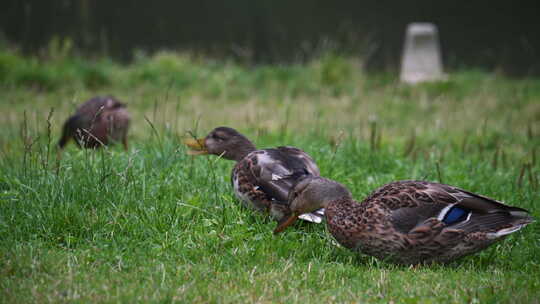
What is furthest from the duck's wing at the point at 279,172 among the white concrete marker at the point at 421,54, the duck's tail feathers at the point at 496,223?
the white concrete marker at the point at 421,54

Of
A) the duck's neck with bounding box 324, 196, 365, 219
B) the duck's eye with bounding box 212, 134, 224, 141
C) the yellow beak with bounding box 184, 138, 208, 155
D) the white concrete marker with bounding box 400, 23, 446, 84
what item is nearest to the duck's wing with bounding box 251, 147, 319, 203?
the duck's neck with bounding box 324, 196, 365, 219

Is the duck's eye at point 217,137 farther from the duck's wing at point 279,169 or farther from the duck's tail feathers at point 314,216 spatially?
the duck's tail feathers at point 314,216

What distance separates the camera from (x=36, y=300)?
9.71 ft

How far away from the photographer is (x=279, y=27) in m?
14.7

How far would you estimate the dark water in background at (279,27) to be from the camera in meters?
13.7

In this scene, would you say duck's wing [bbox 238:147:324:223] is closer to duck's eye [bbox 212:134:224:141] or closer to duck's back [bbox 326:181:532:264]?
duck's back [bbox 326:181:532:264]

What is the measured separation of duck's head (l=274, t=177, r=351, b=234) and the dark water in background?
9066 mm

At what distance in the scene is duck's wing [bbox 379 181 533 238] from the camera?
3670mm

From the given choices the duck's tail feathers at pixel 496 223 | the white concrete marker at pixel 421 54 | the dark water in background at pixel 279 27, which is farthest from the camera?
the dark water in background at pixel 279 27

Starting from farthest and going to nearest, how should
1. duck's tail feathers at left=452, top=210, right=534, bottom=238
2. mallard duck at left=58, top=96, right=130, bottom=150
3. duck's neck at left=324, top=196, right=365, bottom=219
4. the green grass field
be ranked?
mallard duck at left=58, top=96, right=130, bottom=150 → duck's neck at left=324, top=196, right=365, bottom=219 → duck's tail feathers at left=452, top=210, right=534, bottom=238 → the green grass field

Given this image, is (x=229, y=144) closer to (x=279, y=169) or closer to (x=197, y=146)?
(x=197, y=146)

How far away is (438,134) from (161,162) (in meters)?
4.01

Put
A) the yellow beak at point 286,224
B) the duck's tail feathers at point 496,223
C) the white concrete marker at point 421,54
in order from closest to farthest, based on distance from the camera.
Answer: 1. the duck's tail feathers at point 496,223
2. the yellow beak at point 286,224
3. the white concrete marker at point 421,54

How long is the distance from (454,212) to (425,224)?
8.1 inches
